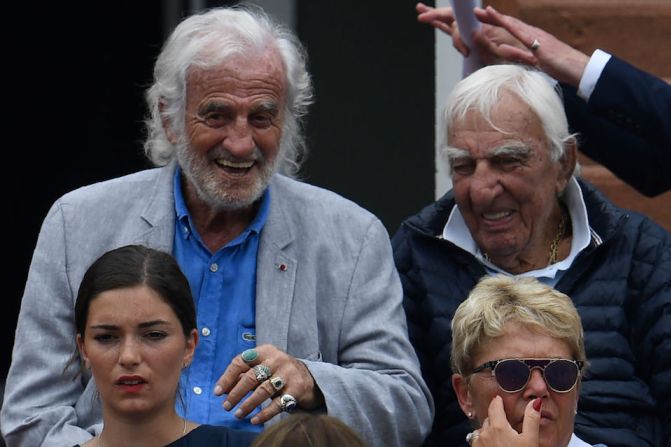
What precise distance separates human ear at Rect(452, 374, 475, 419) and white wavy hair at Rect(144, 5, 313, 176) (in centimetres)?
78

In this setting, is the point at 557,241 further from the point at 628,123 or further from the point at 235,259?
the point at 235,259

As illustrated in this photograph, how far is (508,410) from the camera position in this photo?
3.66 m

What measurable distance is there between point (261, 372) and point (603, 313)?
1.00 meters

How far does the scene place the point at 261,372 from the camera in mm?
3725

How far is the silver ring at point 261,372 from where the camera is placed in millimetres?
3719

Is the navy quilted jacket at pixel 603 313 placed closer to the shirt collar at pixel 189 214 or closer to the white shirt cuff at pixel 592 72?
the white shirt cuff at pixel 592 72

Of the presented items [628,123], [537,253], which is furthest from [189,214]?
[628,123]

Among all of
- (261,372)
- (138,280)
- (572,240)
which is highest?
(138,280)

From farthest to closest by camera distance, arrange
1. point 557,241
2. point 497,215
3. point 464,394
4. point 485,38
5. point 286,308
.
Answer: point 485,38, point 557,241, point 497,215, point 286,308, point 464,394

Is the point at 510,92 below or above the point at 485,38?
below

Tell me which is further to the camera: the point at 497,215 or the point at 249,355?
the point at 497,215

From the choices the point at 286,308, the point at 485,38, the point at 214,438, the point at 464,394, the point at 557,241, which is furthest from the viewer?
the point at 485,38

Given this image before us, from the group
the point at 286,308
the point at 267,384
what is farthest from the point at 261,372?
the point at 286,308

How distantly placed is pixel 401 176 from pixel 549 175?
1.43m
